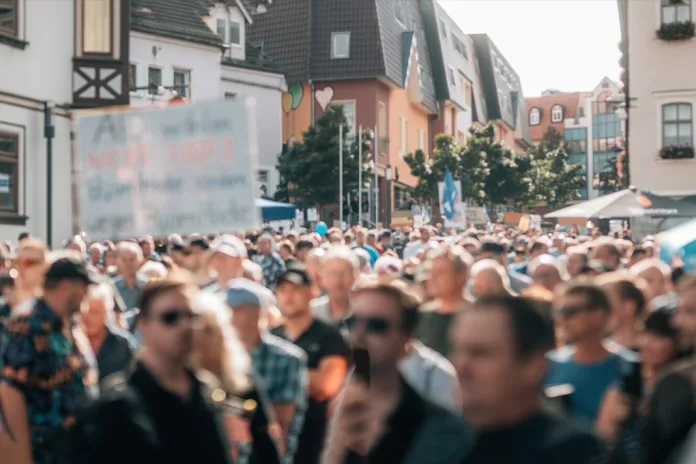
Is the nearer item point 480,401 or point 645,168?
point 480,401

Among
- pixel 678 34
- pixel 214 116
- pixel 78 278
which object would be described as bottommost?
pixel 78 278

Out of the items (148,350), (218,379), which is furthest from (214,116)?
(148,350)

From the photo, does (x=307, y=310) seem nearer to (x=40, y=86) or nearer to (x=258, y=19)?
(x=40, y=86)

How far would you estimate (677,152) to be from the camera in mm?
33156

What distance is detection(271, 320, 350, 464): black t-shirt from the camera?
6051 millimetres

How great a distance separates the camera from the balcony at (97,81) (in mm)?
24188

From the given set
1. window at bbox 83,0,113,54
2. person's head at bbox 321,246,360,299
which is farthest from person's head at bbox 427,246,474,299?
window at bbox 83,0,113,54

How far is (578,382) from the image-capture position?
552 centimetres

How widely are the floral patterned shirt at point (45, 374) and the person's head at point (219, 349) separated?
908mm

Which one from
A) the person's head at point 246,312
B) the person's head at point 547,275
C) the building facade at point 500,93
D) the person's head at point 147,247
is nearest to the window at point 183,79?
the person's head at point 147,247

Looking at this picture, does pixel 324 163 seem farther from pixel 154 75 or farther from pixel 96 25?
pixel 96 25

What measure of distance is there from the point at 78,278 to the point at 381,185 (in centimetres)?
5062

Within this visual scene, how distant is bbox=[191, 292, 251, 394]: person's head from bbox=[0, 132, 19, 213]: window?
1810 cm

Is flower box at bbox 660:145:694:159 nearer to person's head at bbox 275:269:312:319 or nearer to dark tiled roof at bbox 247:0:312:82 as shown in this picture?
dark tiled roof at bbox 247:0:312:82
